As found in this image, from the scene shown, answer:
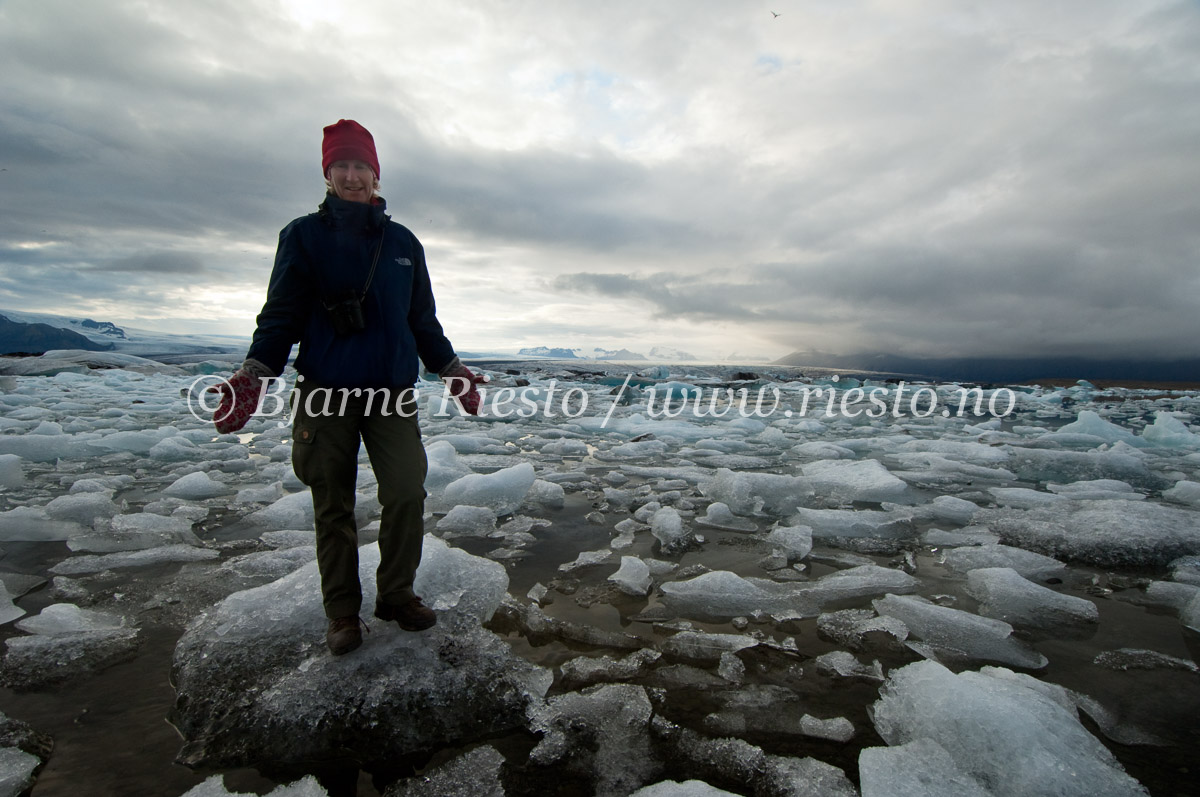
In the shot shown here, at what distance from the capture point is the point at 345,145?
187 cm

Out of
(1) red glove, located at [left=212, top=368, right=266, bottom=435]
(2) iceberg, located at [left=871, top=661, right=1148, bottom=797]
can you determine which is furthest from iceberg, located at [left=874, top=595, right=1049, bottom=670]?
(1) red glove, located at [left=212, top=368, right=266, bottom=435]

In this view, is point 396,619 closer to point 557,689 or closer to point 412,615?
point 412,615

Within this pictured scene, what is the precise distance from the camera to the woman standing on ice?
176 cm

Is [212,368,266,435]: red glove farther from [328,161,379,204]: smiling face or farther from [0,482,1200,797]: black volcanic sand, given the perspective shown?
[0,482,1200,797]: black volcanic sand

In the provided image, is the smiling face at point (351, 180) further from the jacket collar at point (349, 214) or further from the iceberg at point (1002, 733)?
the iceberg at point (1002, 733)

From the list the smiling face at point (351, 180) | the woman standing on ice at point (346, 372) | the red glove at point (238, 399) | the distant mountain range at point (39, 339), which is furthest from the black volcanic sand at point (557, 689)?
the distant mountain range at point (39, 339)

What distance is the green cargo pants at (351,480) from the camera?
1.78m

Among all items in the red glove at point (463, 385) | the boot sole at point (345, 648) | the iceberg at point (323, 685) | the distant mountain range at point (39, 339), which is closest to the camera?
the iceberg at point (323, 685)

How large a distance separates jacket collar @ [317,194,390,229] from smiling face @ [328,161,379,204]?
0.05 metres

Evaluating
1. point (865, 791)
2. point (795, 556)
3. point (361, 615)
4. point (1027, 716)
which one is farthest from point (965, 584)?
point (361, 615)

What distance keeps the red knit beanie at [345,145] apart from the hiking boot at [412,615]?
158cm

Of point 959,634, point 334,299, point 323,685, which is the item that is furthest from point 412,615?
point 959,634

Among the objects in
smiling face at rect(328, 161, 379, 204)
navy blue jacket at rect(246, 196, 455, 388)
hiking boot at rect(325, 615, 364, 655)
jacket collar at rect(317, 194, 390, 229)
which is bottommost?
hiking boot at rect(325, 615, 364, 655)

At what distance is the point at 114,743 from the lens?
4.52ft
